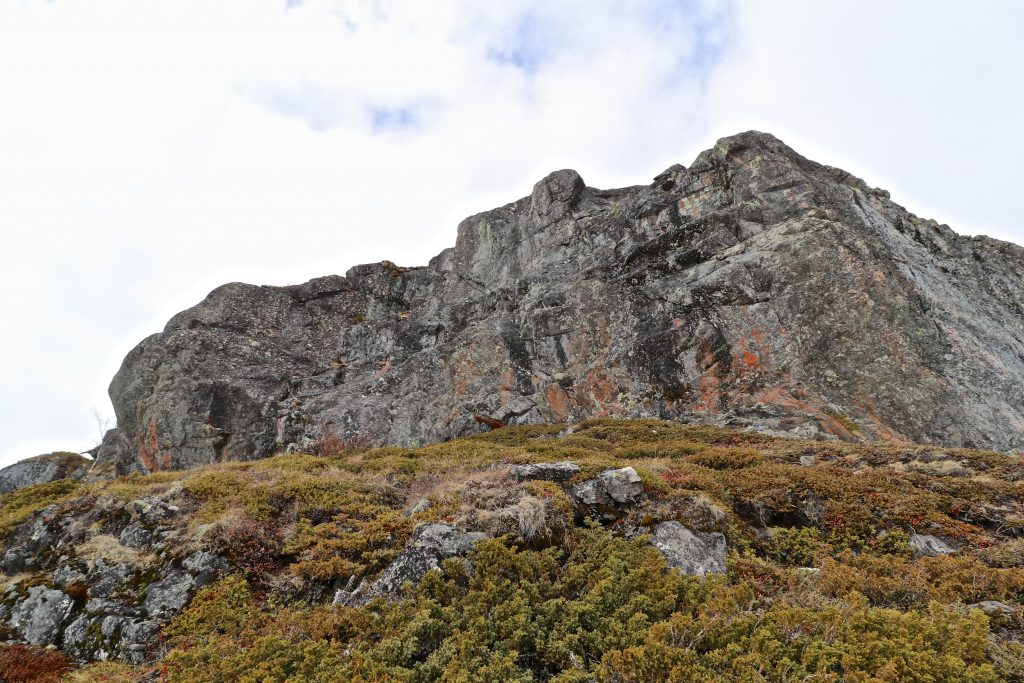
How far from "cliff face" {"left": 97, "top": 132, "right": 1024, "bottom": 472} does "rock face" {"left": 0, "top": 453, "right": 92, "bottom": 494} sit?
4.33 m

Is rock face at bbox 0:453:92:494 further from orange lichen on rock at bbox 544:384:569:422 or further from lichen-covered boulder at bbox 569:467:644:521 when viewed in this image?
lichen-covered boulder at bbox 569:467:644:521

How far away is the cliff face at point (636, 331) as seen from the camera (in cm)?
2380

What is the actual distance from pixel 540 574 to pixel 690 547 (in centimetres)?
326

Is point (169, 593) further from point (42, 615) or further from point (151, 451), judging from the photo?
point (151, 451)

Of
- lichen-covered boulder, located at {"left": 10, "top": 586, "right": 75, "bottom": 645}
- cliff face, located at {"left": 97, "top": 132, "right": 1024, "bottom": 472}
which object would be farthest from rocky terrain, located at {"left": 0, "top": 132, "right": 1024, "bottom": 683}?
cliff face, located at {"left": 97, "top": 132, "right": 1024, "bottom": 472}

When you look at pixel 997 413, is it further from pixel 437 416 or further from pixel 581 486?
pixel 437 416

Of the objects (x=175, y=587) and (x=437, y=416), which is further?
(x=437, y=416)

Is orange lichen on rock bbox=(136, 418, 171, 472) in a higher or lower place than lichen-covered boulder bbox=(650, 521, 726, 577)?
higher

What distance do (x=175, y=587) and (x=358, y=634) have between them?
16.3ft

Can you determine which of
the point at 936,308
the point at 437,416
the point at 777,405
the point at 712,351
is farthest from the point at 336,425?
the point at 936,308

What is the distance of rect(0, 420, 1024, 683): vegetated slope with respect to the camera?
6277 millimetres

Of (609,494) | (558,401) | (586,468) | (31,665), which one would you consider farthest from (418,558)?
(558,401)

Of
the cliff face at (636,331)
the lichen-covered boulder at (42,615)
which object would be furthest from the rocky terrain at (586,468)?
the cliff face at (636,331)

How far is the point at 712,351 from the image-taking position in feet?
89.7
